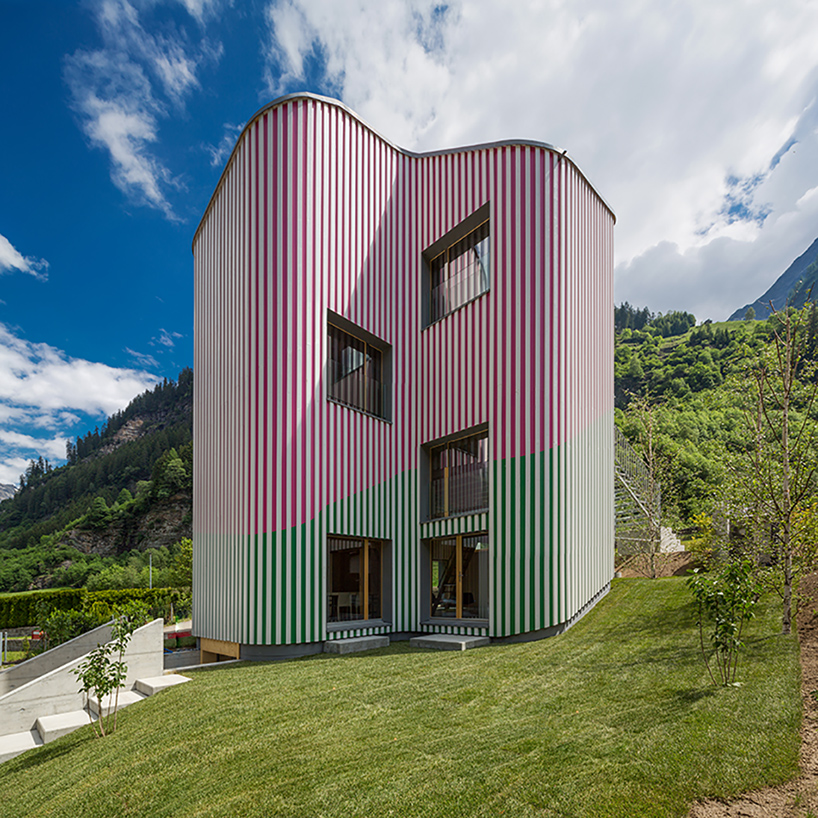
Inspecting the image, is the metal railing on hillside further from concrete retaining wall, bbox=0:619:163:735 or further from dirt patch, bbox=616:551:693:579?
concrete retaining wall, bbox=0:619:163:735

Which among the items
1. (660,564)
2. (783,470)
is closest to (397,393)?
(783,470)

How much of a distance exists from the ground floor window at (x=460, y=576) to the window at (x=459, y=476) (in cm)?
70

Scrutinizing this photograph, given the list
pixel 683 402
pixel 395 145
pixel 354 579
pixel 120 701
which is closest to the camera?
pixel 120 701

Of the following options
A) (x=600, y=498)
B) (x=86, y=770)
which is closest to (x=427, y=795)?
(x=86, y=770)

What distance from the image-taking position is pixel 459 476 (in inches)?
516

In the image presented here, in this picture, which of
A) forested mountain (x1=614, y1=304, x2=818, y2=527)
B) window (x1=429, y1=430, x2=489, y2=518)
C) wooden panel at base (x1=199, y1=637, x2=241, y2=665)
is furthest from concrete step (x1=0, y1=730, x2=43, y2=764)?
forested mountain (x1=614, y1=304, x2=818, y2=527)

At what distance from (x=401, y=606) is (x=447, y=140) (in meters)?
11.6

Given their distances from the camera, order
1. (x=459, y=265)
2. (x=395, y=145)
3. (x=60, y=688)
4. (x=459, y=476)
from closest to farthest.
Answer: (x=60, y=688)
(x=459, y=476)
(x=459, y=265)
(x=395, y=145)

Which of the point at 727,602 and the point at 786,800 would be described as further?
the point at 727,602

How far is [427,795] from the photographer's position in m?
4.26

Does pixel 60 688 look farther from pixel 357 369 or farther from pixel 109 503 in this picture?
pixel 109 503

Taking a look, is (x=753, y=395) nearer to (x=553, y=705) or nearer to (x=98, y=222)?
(x=553, y=705)

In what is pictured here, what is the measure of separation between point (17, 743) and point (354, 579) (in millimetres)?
6258

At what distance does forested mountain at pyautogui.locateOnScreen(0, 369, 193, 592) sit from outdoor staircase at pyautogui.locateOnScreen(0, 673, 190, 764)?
55957mm
